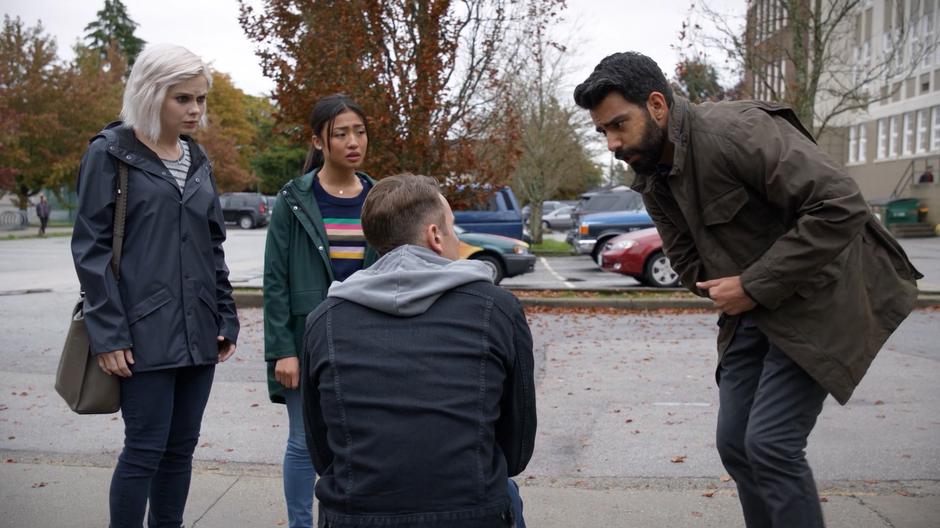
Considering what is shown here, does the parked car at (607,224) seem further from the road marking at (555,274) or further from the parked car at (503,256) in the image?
the parked car at (503,256)

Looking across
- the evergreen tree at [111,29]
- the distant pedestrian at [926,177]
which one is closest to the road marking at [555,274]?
the distant pedestrian at [926,177]

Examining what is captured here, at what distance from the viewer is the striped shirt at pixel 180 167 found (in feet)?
11.2

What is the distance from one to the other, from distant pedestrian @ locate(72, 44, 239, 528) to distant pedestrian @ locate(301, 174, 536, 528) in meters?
1.13

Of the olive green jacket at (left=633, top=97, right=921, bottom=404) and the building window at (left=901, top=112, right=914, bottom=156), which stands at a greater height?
the building window at (left=901, top=112, right=914, bottom=156)

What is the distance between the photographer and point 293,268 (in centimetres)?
370

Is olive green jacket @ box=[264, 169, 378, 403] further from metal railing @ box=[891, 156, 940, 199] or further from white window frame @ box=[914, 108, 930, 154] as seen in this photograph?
white window frame @ box=[914, 108, 930, 154]

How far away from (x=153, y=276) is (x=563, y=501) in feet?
7.43

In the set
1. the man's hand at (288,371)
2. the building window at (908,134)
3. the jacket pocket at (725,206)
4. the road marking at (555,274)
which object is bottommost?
the road marking at (555,274)

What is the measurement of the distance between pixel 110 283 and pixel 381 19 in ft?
32.9

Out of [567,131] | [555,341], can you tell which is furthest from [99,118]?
[555,341]

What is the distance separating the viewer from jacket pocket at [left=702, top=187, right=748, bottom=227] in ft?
9.70

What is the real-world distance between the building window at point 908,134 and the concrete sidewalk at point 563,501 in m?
38.1

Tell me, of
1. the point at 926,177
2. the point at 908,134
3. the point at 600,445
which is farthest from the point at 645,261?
the point at 908,134

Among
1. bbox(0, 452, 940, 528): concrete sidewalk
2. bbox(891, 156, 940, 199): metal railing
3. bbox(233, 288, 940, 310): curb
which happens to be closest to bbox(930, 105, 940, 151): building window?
bbox(891, 156, 940, 199): metal railing
